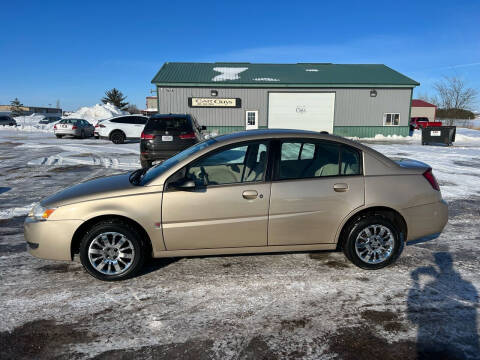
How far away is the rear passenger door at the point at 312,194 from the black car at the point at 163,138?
6195 millimetres

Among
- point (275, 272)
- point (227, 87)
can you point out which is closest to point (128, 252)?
point (275, 272)

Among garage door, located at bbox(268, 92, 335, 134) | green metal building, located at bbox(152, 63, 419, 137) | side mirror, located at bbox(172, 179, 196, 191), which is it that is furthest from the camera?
garage door, located at bbox(268, 92, 335, 134)

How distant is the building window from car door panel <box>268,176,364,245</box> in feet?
80.1

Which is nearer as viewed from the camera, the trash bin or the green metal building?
the trash bin

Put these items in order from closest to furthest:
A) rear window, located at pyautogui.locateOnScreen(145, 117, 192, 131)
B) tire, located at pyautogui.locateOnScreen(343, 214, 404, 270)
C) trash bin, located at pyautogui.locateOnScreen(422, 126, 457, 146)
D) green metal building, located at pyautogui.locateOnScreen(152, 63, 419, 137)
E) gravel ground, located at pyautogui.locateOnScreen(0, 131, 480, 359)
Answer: gravel ground, located at pyautogui.locateOnScreen(0, 131, 480, 359), tire, located at pyautogui.locateOnScreen(343, 214, 404, 270), rear window, located at pyautogui.locateOnScreen(145, 117, 192, 131), trash bin, located at pyautogui.locateOnScreen(422, 126, 457, 146), green metal building, located at pyautogui.locateOnScreen(152, 63, 419, 137)

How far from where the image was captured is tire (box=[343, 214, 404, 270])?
3896 mm

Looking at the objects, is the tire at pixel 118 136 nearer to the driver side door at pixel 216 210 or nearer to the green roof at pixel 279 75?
the green roof at pixel 279 75

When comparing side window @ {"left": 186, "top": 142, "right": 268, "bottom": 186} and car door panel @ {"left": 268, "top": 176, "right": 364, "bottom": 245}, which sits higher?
side window @ {"left": 186, "top": 142, "right": 268, "bottom": 186}

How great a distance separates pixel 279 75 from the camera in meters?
26.4

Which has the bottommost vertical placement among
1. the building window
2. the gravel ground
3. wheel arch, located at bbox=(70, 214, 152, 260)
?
the gravel ground

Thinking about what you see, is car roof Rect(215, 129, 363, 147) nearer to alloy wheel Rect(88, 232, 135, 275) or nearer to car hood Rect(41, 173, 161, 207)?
car hood Rect(41, 173, 161, 207)

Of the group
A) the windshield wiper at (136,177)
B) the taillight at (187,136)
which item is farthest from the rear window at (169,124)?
the windshield wiper at (136,177)

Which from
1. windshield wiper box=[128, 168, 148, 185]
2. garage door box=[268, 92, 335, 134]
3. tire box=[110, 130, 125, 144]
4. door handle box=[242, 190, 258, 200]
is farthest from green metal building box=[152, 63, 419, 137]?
door handle box=[242, 190, 258, 200]

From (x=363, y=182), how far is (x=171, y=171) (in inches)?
84.2
